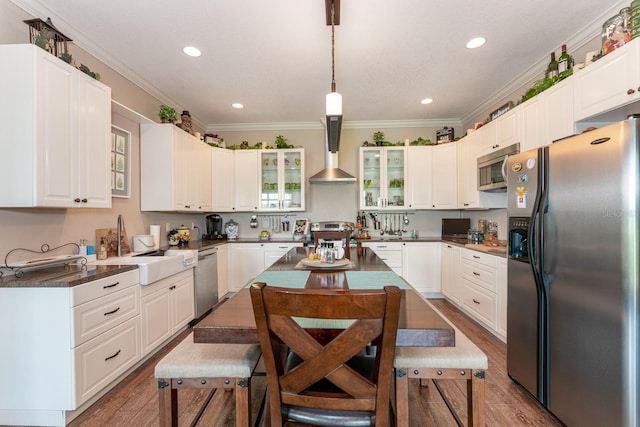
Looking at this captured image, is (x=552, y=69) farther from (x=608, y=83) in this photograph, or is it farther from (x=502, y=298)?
(x=502, y=298)

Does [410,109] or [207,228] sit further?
[207,228]

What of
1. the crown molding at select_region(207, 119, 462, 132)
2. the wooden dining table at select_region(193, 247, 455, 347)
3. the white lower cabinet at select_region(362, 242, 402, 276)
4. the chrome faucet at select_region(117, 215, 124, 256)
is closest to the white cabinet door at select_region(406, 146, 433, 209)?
the crown molding at select_region(207, 119, 462, 132)

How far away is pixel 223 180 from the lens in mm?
4418

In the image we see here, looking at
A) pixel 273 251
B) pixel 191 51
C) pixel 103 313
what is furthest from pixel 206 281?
pixel 191 51

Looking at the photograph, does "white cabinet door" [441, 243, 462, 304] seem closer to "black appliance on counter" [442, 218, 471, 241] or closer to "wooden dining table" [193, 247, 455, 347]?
"black appliance on counter" [442, 218, 471, 241]

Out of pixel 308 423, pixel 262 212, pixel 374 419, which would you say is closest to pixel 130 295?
pixel 308 423

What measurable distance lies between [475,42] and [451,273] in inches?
108

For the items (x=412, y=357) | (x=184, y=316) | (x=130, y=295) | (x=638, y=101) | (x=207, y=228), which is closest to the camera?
(x=412, y=357)

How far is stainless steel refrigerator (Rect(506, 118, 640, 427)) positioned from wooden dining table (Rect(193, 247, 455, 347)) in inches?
35.8

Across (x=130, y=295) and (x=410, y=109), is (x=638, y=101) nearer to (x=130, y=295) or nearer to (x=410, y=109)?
(x=410, y=109)

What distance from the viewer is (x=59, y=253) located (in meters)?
2.16

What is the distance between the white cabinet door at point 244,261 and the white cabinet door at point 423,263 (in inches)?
86.9

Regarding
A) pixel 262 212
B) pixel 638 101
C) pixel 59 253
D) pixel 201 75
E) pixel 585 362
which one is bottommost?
pixel 585 362

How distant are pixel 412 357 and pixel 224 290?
347 centimetres
